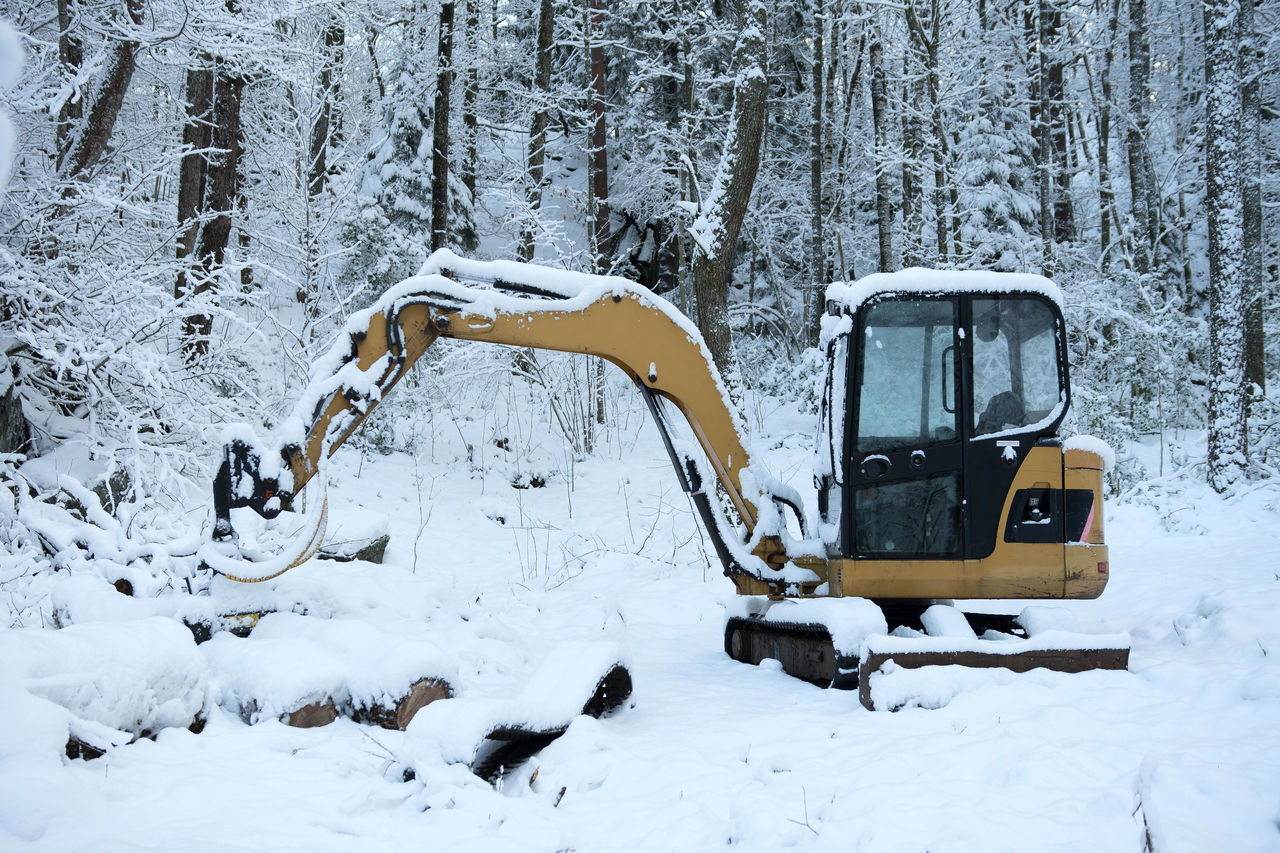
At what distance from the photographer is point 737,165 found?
9898 millimetres

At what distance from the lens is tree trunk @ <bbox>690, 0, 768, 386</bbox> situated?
32.6 feet

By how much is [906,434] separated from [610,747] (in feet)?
8.75

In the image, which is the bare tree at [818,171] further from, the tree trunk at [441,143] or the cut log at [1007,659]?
the cut log at [1007,659]

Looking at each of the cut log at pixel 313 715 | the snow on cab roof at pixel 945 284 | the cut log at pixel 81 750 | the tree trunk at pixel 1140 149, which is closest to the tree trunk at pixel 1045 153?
the tree trunk at pixel 1140 149

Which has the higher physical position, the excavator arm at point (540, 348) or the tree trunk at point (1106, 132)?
the tree trunk at point (1106, 132)

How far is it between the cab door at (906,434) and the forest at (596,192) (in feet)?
14.4

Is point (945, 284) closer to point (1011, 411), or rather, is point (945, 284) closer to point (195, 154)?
point (1011, 411)

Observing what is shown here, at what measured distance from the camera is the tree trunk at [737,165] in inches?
391

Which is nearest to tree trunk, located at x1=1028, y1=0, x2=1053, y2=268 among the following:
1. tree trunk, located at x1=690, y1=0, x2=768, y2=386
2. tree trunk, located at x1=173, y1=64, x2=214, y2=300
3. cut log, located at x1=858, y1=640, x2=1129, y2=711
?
tree trunk, located at x1=690, y1=0, x2=768, y2=386

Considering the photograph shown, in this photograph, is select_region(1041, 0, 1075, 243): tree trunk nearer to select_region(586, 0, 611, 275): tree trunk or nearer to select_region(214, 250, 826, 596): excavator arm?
select_region(586, 0, 611, 275): tree trunk

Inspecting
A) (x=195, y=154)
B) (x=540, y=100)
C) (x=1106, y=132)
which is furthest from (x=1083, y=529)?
(x=1106, y=132)

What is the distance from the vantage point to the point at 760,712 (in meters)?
4.83

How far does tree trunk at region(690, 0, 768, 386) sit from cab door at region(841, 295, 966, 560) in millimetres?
4861

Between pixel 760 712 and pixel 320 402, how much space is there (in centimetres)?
295
